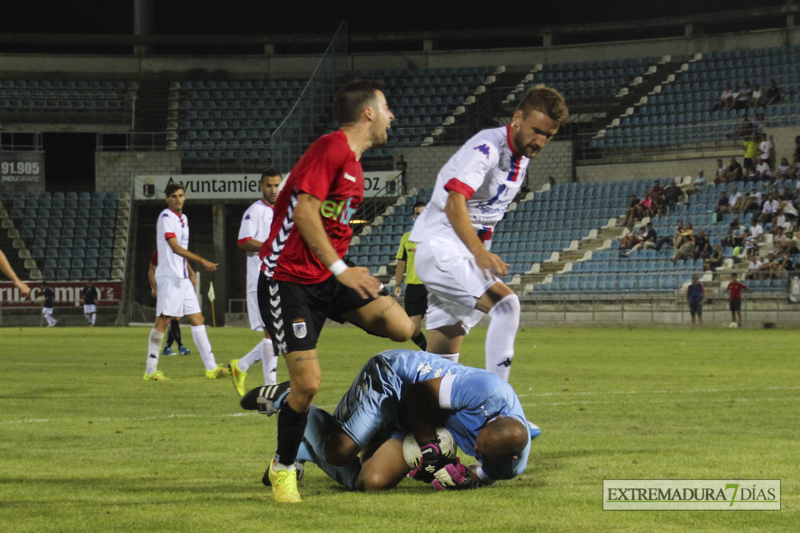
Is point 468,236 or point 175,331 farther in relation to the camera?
point 175,331

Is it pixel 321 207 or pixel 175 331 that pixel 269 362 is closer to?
pixel 321 207

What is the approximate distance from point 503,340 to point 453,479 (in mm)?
1682

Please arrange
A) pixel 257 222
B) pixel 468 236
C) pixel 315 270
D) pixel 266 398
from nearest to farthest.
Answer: pixel 315 270 < pixel 266 398 < pixel 468 236 < pixel 257 222

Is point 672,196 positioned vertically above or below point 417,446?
above

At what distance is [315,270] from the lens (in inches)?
207

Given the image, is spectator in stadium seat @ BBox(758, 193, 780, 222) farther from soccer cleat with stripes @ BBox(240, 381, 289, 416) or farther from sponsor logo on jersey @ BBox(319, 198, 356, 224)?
sponsor logo on jersey @ BBox(319, 198, 356, 224)

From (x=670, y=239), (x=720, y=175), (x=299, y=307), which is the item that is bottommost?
(x=299, y=307)

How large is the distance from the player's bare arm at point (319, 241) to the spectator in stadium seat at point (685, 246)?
92.0ft

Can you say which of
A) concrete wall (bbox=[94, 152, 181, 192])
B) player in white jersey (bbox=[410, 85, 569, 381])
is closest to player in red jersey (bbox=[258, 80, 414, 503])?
player in white jersey (bbox=[410, 85, 569, 381])

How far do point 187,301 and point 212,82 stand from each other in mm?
33530

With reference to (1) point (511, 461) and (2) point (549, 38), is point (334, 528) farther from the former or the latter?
(2) point (549, 38)

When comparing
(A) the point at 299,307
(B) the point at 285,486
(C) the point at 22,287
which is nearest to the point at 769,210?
(C) the point at 22,287

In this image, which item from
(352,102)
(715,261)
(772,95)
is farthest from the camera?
(772,95)

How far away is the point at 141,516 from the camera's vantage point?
14.5ft
